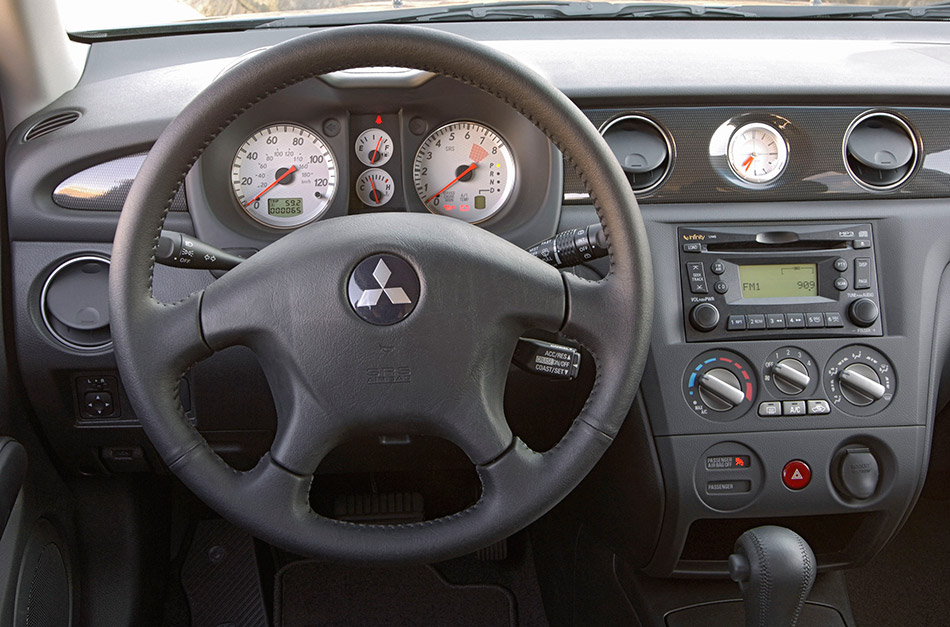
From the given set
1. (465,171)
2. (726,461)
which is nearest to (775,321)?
(726,461)

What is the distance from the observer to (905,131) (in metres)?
1.55

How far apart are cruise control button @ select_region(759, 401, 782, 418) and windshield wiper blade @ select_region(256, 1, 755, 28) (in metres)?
0.84

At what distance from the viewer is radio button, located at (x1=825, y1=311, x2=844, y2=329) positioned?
57.7 inches

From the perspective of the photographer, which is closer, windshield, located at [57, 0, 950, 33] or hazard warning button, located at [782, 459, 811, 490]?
hazard warning button, located at [782, 459, 811, 490]

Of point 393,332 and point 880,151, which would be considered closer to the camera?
point 393,332

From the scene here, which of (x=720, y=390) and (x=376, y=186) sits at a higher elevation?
(x=376, y=186)

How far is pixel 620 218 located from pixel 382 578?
4.65 feet

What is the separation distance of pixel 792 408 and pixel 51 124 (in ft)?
4.52

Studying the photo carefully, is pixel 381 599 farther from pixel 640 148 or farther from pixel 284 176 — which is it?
pixel 640 148

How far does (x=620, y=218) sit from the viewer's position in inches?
41.0

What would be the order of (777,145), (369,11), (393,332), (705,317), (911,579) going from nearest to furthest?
A: (393,332)
(705,317)
(777,145)
(369,11)
(911,579)

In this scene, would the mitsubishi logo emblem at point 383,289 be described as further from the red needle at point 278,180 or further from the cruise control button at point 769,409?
the cruise control button at point 769,409

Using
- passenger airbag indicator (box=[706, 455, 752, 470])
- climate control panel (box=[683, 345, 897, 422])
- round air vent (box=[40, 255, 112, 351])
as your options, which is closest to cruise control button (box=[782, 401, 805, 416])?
climate control panel (box=[683, 345, 897, 422])

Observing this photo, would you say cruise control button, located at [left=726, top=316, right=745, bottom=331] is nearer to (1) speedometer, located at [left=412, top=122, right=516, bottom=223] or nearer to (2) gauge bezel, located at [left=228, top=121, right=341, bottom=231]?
(1) speedometer, located at [left=412, top=122, right=516, bottom=223]
